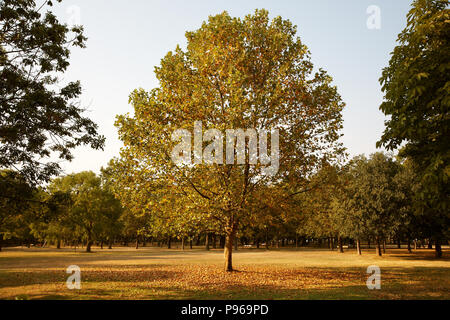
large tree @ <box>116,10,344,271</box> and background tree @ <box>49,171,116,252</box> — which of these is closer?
large tree @ <box>116,10,344,271</box>

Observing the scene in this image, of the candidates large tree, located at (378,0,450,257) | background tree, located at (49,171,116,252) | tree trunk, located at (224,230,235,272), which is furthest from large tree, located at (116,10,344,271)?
background tree, located at (49,171,116,252)

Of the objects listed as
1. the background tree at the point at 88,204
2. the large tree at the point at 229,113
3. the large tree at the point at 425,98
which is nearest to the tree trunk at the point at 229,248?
the large tree at the point at 229,113

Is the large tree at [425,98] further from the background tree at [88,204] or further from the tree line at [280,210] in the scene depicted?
the background tree at [88,204]

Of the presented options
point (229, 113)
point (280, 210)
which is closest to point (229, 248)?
point (280, 210)

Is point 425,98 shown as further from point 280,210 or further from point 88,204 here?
point 88,204

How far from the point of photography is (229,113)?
1878 centimetres

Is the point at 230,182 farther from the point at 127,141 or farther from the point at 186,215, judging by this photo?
the point at 127,141

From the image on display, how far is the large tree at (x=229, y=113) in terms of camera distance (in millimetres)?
19328

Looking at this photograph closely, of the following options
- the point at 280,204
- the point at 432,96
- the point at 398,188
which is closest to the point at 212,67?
the point at 280,204

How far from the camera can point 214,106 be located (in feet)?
69.3

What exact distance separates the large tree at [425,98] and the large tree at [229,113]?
618cm

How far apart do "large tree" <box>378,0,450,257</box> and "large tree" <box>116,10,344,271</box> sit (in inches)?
243

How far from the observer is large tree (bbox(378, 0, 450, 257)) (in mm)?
13867

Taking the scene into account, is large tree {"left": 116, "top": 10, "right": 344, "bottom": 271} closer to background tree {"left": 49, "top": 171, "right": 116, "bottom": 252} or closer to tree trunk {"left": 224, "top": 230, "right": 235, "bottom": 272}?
tree trunk {"left": 224, "top": 230, "right": 235, "bottom": 272}
